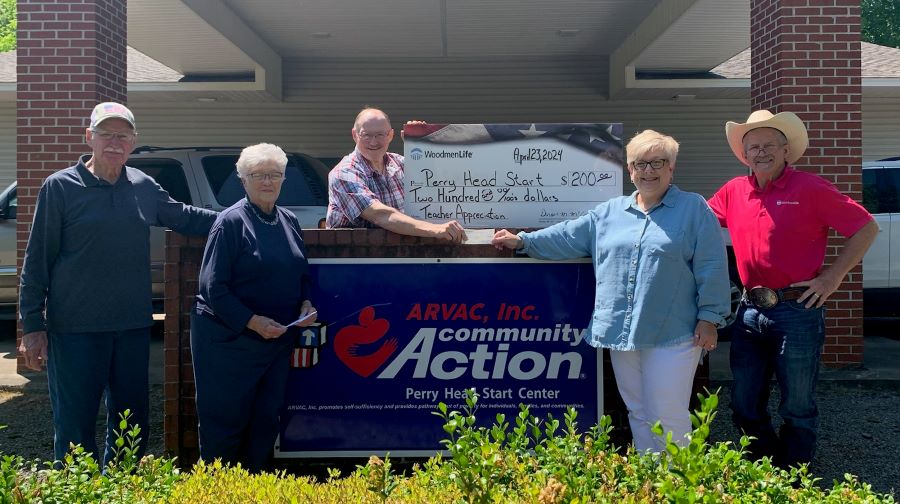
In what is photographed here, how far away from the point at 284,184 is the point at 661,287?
5.50 meters

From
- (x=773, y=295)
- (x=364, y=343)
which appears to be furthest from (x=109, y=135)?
(x=773, y=295)

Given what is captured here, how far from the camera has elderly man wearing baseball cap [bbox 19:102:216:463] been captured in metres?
3.70

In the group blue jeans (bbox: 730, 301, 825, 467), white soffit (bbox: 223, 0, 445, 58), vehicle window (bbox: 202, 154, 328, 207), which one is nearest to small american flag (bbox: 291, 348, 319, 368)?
blue jeans (bbox: 730, 301, 825, 467)

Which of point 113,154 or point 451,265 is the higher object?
point 113,154

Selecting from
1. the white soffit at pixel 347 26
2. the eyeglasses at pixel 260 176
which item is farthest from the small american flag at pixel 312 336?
the white soffit at pixel 347 26

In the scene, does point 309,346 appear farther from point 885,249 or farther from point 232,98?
point 232,98

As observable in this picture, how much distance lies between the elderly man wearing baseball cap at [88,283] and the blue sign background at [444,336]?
0.85m

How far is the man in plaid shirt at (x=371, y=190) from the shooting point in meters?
3.98

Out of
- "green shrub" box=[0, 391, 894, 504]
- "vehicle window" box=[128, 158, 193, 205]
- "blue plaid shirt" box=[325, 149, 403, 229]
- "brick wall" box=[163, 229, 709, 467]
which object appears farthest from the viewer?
"vehicle window" box=[128, 158, 193, 205]

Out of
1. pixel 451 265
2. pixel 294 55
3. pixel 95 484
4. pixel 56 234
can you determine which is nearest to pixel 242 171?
pixel 56 234

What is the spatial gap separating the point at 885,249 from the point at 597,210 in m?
6.34

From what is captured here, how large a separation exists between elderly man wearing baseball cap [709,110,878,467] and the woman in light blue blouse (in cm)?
49

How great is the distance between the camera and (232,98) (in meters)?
13.9

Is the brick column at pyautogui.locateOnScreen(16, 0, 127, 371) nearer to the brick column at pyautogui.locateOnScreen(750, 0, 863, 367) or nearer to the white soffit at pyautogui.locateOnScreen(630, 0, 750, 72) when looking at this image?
the brick column at pyautogui.locateOnScreen(750, 0, 863, 367)
